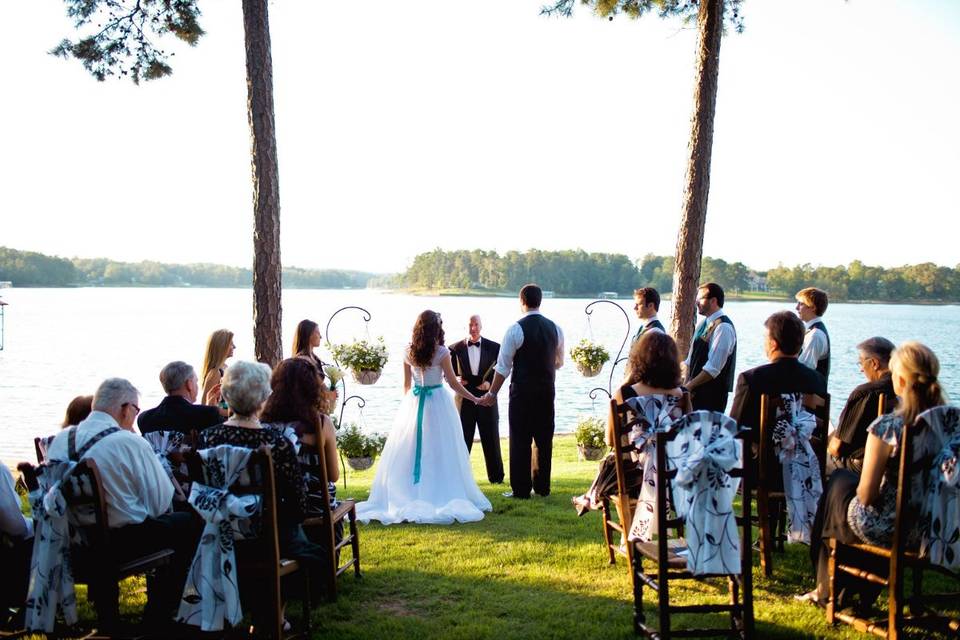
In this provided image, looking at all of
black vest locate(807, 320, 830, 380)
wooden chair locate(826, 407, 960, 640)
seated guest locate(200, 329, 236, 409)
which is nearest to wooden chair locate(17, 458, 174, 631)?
seated guest locate(200, 329, 236, 409)

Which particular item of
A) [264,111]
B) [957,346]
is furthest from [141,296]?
[264,111]

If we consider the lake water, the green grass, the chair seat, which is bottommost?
the lake water

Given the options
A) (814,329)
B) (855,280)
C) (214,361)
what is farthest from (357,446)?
(855,280)

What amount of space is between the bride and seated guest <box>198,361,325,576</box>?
3.08 meters

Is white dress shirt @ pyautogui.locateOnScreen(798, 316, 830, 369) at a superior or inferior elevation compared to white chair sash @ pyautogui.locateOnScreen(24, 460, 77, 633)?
superior

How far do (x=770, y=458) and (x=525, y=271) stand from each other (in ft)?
88.9

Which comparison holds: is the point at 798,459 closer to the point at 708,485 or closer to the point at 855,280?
the point at 708,485

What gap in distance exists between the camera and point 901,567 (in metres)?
4.20

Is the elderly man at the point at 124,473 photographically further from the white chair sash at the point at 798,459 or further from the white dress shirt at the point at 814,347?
the white dress shirt at the point at 814,347

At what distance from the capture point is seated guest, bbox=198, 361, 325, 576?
4227 mm

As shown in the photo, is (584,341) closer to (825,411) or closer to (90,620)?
(825,411)

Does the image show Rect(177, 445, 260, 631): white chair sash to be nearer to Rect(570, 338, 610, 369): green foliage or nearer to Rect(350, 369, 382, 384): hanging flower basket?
Rect(350, 369, 382, 384): hanging flower basket

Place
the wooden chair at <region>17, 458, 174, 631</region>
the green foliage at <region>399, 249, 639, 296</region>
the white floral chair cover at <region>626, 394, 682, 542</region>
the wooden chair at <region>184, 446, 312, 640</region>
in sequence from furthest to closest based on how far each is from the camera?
the green foliage at <region>399, 249, 639, 296</region> < the white floral chair cover at <region>626, 394, 682, 542</region> < the wooden chair at <region>184, 446, 312, 640</region> < the wooden chair at <region>17, 458, 174, 631</region>

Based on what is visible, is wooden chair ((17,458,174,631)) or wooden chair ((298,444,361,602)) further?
wooden chair ((298,444,361,602))
